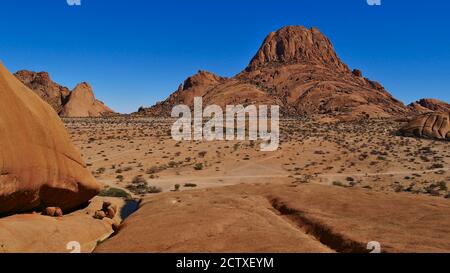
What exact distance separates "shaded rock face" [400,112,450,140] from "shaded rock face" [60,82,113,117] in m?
96.9

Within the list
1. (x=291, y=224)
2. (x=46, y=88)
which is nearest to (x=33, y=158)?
(x=291, y=224)

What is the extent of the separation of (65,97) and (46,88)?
10.8 m

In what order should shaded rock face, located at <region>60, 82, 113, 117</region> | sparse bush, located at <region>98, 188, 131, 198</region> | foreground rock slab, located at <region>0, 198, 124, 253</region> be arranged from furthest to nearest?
shaded rock face, located at <region>60, 82, 113, 117</region>
sparse bush, located at <region>98, 188, 131, 198</region>
foreground rock slab, located at <region>0, 198, 124, 253</region>

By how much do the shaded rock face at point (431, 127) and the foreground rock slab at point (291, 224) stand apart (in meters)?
42.7

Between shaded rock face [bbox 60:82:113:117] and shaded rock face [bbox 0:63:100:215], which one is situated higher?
shaded rock face [bbox 60:82:113:117]

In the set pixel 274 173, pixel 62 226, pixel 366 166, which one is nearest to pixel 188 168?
pixel 274 173

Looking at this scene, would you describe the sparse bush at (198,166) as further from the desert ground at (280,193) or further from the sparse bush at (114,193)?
the sparse bush at (114,193)

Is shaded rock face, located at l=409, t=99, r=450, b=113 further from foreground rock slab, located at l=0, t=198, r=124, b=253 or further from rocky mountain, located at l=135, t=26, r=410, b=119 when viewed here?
foreground rock slab, located at l=0, t=198, r=124, b=253

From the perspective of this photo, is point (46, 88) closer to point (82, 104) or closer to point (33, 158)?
point (82, 104)

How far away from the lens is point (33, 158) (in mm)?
13875

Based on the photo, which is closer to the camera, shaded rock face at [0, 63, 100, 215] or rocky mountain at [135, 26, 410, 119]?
shaded rock face at [0, 63, 100, 215]

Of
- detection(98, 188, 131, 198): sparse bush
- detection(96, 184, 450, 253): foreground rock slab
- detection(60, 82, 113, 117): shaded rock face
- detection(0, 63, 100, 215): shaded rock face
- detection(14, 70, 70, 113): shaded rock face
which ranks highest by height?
detection(14, 70, 70, 113): shaded rock face

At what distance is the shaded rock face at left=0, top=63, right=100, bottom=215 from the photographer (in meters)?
12.6

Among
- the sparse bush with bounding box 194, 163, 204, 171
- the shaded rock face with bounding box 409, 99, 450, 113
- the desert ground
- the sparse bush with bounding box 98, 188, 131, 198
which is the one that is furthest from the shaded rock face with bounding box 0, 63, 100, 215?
the shaded rock face with bounding box 409, 99, 450, 113
